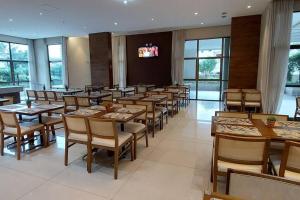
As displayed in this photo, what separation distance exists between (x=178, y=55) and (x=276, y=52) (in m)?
4.25

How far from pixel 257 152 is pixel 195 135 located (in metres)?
2.48

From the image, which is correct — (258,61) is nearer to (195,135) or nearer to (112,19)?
(195,135)

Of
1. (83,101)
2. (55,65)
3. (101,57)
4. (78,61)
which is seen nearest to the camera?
(83,101)

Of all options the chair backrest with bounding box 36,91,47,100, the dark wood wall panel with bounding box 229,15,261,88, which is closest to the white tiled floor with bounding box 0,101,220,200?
the chair backrest with bounding box 36,91,47,100

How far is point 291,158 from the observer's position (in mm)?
1729

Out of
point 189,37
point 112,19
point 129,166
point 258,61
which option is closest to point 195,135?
point 129,166

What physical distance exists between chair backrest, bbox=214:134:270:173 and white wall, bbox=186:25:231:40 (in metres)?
7.66

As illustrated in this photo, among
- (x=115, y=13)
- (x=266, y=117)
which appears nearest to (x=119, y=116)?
(x=266, y=117)

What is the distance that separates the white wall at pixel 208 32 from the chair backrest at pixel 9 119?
7.78m

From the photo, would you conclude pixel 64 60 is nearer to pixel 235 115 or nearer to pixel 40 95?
pixel 40 95

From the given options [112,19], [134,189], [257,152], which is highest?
[112,19]

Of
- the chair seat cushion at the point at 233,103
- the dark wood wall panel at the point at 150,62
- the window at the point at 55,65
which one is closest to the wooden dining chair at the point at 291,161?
the chair seat cushion at the point at 233,103

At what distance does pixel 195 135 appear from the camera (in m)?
4.34

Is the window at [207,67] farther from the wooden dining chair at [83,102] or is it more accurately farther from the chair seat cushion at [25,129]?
the chair seat cushion at [25,129]
